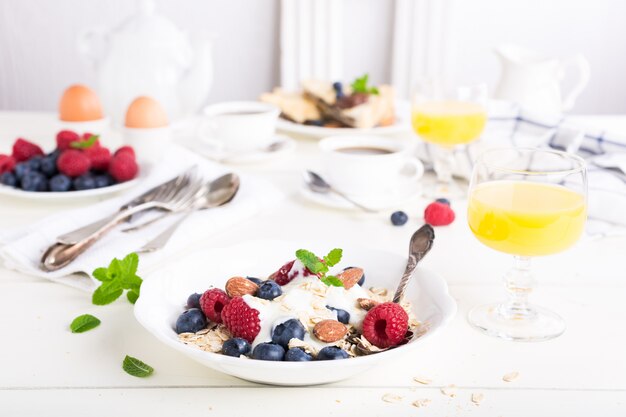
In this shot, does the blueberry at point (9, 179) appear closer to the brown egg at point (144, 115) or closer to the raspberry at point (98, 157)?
the raspberry at point (98, 157)

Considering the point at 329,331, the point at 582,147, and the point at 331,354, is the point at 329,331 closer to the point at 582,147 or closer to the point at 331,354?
the point at 331,354

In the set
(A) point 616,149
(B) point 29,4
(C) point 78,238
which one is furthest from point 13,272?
(B) point 29,4

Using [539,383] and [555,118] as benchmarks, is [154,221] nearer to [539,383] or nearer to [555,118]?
[539,383]

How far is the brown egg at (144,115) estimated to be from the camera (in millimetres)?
1745

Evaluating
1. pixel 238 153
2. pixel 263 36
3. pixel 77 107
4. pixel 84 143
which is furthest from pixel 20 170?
pixel 263 36

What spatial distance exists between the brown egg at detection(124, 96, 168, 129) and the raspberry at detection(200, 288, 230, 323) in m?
0.91

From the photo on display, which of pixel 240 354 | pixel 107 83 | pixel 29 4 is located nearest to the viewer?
pixel 240 354

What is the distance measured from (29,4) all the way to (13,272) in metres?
2.28

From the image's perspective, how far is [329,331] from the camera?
855 millimetres

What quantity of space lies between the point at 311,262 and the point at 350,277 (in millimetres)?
62

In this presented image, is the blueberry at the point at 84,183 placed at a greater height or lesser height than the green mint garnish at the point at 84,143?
lesser

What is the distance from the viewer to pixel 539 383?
0.88 meters

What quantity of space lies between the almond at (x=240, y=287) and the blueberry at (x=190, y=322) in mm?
49

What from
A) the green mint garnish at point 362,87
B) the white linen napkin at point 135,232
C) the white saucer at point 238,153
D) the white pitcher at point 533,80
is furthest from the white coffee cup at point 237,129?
the white pitcher at point 533,80
